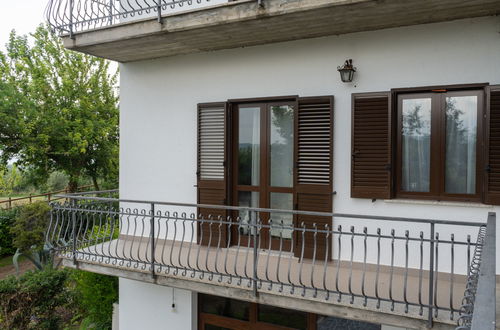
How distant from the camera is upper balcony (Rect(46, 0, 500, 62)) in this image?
480 cm

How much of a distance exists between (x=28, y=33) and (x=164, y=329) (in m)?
17.0

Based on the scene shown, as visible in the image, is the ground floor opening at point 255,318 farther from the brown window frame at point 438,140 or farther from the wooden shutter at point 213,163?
the brown window frame at point 438,140

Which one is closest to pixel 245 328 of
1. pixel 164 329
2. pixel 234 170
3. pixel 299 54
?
pixel 164 329

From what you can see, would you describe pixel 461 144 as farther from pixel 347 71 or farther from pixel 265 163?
pixel 265 163

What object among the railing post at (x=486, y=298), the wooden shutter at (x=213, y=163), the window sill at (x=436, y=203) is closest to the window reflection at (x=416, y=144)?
the window sill at (x=436, y=203)

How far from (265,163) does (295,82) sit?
4.66 ft

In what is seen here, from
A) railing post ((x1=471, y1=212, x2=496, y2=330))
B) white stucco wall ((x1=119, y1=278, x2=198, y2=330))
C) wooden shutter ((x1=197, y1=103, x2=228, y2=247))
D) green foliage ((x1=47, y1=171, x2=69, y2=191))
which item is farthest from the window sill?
green foliage ((x1=47, y1=171, x2=69, y2=191))

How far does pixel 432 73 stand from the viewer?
5.27 m

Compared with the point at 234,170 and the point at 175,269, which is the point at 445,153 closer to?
the point at 234,170

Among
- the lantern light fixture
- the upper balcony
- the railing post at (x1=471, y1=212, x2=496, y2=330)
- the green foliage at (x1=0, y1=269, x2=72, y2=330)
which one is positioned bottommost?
the green foliage at (x1=0, y1=269, x2=72, y2=330)

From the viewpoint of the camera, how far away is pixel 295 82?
614 cm

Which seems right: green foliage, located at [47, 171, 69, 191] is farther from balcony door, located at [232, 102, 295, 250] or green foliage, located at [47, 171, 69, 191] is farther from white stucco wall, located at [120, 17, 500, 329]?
balcony door, located at [232, 102, 295, 250]

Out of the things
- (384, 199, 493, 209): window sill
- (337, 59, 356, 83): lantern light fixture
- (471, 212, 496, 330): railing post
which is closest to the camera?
(471, 212, 496, 330): railing post

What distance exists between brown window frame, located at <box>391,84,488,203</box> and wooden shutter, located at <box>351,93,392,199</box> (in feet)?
0.49
